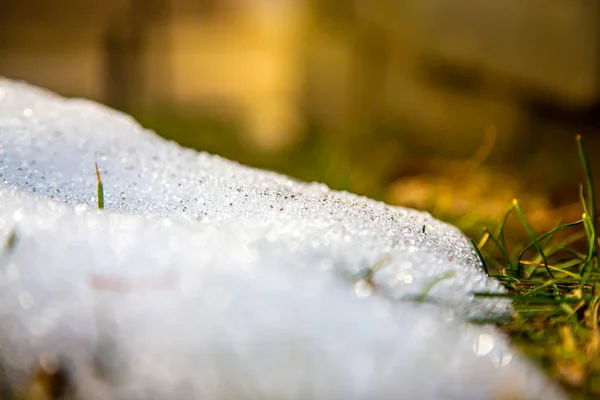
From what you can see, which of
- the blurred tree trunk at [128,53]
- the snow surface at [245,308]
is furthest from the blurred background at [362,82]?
the snow surface at [245,308]

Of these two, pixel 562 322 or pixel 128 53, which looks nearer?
pixel 562 322

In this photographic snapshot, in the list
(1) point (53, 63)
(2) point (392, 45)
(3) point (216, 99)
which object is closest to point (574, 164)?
(2) point (392, 45)

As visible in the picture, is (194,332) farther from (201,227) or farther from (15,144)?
(15,144)

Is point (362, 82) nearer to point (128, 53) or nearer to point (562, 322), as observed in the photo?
point (128, 53)

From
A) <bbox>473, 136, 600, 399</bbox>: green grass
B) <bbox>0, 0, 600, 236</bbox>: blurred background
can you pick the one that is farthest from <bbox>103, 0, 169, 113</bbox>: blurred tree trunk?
<bbox>473, 136, 600, 399</bbox>: green grass

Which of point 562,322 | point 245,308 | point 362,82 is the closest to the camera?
point 245,308

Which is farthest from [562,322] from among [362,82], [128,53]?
[128,53]
